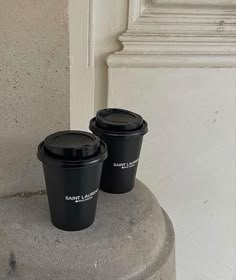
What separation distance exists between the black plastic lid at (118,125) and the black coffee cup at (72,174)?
48 millimetres

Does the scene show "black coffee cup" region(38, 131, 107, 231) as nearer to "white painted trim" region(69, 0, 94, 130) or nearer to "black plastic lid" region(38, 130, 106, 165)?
"black plastic lid" region(38, 130, 106, 165)

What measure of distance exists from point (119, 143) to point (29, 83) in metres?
0.17

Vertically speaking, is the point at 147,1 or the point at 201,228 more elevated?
the point at 147,1

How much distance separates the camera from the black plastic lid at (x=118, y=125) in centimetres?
71

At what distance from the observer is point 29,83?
0.72m

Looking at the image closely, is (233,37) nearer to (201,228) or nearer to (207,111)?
(207,111)

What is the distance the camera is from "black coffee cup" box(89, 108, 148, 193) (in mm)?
711

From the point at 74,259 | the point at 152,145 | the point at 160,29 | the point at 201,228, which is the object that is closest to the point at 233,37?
the point at 160,29

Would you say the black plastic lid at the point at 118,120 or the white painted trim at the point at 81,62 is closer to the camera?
the black plastic lid at the point at 118,120

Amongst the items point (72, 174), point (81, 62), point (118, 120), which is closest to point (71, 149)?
point (72, 174)

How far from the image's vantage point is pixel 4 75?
0.70m

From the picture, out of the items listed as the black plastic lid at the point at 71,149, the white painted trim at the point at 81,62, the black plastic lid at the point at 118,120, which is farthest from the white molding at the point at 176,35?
the black plastic lid at the point at 71,149

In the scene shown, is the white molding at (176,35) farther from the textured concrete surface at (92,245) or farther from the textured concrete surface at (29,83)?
the textured concrete surface at (92,245)

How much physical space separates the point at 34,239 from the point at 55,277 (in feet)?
0.22
